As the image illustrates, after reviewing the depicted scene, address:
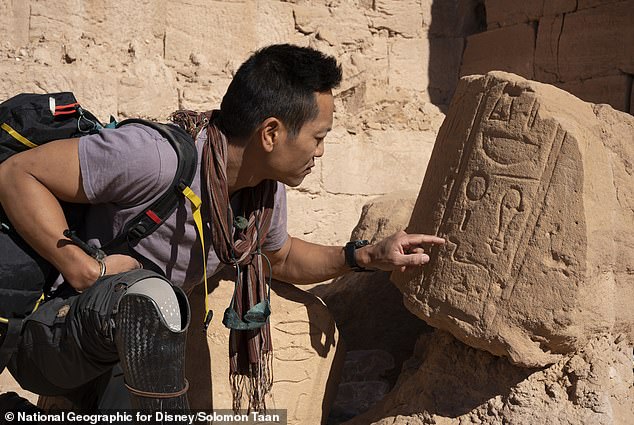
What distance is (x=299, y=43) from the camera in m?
6.21

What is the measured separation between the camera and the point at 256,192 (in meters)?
3.03

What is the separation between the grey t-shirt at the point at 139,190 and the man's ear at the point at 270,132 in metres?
0.22

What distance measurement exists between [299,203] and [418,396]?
283 cm

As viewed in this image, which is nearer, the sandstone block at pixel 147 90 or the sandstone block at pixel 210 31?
the sandstone block at pixel 147 90

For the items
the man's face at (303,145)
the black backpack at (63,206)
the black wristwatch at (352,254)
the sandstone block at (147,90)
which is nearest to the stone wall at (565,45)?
the sandstone block at (147,90)

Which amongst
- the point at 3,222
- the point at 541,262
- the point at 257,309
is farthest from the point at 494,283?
the point at 3,222

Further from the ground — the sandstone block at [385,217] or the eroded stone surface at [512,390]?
the sandstone block at [385,217]

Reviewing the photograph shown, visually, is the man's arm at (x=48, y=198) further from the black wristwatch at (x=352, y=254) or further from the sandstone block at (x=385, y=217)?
the sandstone block at (x=385, y=217)

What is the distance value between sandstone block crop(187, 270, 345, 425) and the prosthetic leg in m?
0.88

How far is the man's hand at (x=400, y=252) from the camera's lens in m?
3.05

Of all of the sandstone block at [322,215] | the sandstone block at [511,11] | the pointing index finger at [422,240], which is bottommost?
the sandstone block at [322,215]

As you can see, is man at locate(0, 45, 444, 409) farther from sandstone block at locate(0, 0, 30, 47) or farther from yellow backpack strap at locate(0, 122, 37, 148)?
sandstone block at locate(0, 0, 30, 47)

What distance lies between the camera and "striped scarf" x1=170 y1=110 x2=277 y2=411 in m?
2.80

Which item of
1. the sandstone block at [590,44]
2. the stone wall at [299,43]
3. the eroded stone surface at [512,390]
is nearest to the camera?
the eroded stone surface at [512,390]
